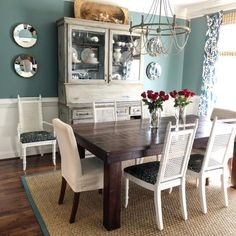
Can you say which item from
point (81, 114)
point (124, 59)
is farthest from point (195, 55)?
point (81, 114)

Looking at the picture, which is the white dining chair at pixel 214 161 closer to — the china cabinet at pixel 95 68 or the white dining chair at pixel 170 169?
the white dining chair at pixel 170 169

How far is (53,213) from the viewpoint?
237 centimetres

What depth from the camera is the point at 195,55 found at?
4.84m

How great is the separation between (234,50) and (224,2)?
79 centimetres

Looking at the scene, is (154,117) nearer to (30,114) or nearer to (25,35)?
(30,114)

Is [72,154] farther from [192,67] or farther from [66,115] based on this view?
[192,67]

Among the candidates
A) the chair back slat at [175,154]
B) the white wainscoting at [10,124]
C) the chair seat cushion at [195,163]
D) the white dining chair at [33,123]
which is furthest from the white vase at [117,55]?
the chair back slat at [175,154]

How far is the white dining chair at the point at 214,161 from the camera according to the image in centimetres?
232

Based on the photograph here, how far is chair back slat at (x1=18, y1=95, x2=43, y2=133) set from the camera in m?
3.68

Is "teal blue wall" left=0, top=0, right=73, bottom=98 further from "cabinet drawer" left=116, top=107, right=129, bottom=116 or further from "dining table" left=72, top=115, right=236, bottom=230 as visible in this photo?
"dining table" left=72, top=115, right=236, bottom=230

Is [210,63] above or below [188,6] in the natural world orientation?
below

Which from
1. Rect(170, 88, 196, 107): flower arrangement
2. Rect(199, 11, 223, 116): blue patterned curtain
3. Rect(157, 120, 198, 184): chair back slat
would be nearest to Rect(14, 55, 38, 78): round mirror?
Rect(170, 88, 196, 107): flower arrangement

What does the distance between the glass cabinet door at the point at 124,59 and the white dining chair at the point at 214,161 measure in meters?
2.01

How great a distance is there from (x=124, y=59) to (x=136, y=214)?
8.39ft
